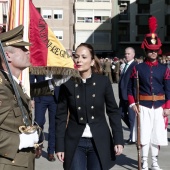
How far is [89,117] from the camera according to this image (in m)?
4.53

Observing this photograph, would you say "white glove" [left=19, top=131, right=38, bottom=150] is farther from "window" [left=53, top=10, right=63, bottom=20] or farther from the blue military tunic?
"window" [left=53, top=10, right=63, bottom=20]

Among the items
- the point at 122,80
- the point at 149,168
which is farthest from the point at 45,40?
the point at 122,80

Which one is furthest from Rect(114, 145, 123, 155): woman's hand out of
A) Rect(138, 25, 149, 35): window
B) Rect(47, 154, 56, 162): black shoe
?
Rect(138, 25, 149, 35): window

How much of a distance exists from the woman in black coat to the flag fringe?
0.07m

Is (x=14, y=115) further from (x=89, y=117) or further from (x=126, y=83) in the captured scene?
(x=126, y=83)

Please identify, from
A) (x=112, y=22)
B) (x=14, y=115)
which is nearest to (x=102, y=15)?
(x=112, y=22)

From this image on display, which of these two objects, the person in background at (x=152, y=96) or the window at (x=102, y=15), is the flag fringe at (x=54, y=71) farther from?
the window at (x=102, y=15)

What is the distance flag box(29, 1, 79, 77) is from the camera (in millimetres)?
5039

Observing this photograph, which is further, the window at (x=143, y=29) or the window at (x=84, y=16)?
the window at (x=84, y=16)

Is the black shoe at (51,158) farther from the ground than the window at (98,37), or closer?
closer

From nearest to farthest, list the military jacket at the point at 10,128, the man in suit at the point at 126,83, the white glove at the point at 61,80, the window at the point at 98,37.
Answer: the military jacket at the point at 10,128
the white glove at the point at 61,80
the man in suit at the point at 126,83
the window at the point at 98,37

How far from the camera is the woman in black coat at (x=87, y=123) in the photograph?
4523 mm

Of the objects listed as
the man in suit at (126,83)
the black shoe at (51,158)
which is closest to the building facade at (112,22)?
the man in suit at (126,83)

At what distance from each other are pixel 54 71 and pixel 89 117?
708 mm
